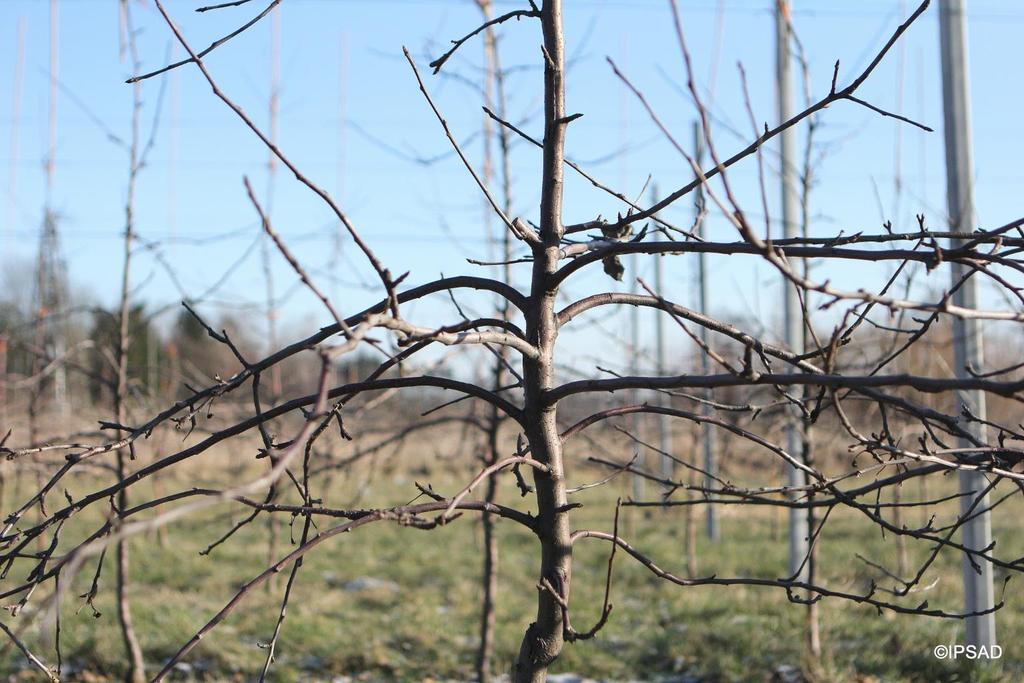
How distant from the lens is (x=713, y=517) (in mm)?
10609

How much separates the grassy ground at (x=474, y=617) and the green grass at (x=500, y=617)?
0.02 m

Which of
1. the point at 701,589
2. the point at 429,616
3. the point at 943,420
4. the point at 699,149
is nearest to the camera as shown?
the point at 943,420

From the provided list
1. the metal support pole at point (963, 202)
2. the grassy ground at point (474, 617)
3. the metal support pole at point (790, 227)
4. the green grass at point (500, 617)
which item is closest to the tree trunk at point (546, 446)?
the grassy ground at point (474, 617)

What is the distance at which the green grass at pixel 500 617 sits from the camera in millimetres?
6121

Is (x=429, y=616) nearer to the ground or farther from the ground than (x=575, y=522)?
nearer to the ground

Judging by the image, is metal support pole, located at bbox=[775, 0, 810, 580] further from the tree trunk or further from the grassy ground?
the tree trunk

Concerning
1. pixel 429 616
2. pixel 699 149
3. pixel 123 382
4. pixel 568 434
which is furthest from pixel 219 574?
pixel 568 434

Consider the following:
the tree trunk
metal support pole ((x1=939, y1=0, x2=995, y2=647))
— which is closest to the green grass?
metal support pole ((x1=939, y1=0, x2=995, y2=647))

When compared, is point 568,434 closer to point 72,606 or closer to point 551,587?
point 551,587

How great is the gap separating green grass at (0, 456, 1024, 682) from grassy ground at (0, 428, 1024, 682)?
2 cm

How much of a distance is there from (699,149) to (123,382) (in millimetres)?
6432

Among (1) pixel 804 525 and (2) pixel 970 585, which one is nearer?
(2) pixel 970 585

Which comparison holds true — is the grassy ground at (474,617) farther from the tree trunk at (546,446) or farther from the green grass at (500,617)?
the tree trunk at (546,446)

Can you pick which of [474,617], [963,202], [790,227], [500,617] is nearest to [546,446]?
[963,202]
